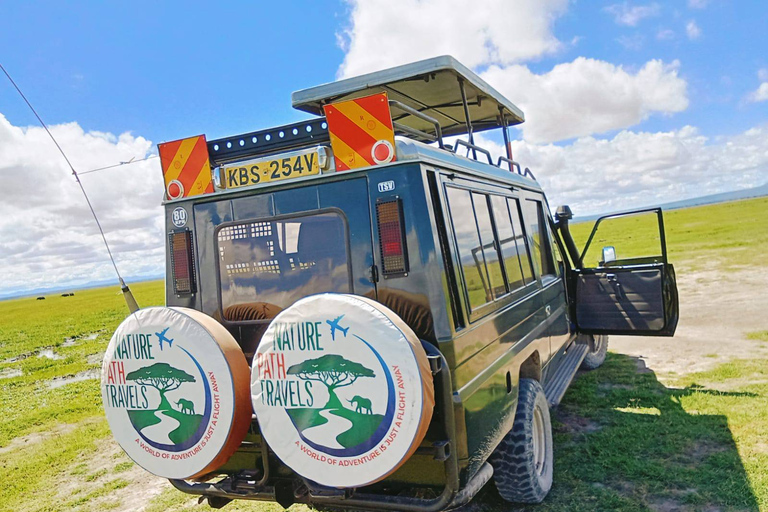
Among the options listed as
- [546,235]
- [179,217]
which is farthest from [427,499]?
[546,235]

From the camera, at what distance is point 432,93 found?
199 inches

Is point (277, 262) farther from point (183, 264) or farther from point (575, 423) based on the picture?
point (575, 423)

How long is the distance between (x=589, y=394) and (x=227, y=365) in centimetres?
458

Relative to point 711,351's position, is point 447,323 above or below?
above

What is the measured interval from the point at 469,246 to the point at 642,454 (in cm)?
252

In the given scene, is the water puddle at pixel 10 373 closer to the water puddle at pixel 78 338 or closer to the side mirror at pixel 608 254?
the water puddle at pixel 78 338

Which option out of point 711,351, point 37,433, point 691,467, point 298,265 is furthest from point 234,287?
point 711,351

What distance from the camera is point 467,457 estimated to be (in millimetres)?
2854

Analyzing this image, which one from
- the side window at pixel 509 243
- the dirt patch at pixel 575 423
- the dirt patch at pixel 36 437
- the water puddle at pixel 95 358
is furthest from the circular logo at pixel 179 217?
the water puddle at pixel 95 358

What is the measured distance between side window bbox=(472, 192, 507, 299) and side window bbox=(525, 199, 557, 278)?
1291mm

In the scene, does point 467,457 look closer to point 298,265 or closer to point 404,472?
point 404,472

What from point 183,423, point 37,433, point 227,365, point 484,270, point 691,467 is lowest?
point 691,467

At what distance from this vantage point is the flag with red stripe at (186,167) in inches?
140

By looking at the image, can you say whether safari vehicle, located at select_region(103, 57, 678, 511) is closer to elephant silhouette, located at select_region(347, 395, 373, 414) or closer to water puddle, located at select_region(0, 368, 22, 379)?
elephant silhouette, located at select_region(347, 395, 373, 414)
